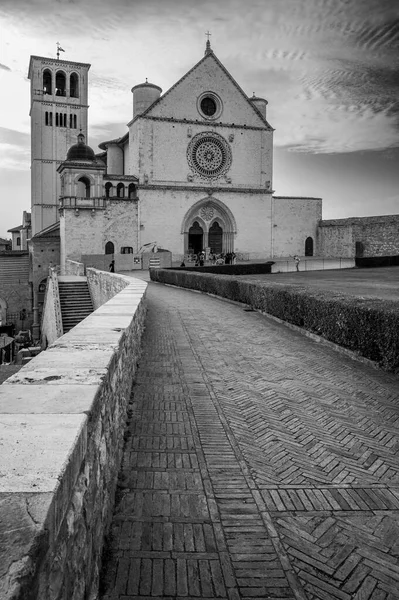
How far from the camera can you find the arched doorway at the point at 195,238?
153 feet

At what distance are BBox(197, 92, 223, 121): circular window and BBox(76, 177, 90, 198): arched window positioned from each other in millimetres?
12450

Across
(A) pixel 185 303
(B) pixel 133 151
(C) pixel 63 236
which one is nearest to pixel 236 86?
(B) pixel 133 151

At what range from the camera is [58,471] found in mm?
2168

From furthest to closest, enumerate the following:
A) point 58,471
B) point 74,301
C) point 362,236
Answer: point 362,236, point 74,301, point 58,471

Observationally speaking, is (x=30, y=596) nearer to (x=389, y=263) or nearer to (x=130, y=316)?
(x=130, y=316)

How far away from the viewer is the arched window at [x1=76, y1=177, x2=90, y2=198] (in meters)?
41.3

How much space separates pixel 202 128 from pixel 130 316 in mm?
40786

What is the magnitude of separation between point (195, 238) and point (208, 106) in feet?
40.4

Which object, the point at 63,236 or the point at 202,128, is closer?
the point at 63,236

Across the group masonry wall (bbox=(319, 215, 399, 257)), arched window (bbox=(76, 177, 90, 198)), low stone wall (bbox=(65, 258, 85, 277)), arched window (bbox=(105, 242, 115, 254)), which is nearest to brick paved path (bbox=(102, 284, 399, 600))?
low stone wall (bbox=(65, 258, 85, 277))

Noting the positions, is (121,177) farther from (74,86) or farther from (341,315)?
(341,315)

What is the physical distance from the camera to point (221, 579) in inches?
124

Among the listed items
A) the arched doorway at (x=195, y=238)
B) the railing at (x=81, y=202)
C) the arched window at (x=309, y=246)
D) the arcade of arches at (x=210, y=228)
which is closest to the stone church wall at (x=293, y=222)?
the arched window at (x=309, y=246)

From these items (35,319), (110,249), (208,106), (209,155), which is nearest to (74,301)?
(110,249)
